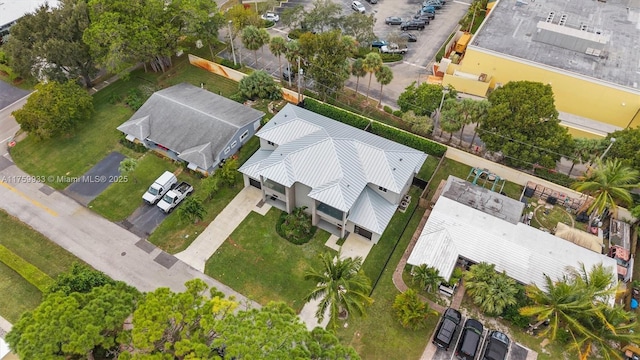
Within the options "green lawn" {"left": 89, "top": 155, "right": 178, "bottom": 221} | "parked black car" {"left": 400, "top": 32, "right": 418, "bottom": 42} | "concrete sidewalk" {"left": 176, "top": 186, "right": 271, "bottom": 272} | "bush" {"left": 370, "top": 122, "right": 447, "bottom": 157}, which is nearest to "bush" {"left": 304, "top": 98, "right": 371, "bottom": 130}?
"bush" {"left": 370, "top": 122, "right": 447, "bottom": 157}

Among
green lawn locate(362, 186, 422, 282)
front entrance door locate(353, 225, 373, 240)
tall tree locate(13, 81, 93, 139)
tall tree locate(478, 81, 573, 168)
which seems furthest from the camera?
tall tree locate(13, 81, 93, 139)

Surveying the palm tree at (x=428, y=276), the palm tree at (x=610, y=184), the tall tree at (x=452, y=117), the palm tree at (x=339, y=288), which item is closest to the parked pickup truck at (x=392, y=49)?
the tall tree at (x=452, y=117)

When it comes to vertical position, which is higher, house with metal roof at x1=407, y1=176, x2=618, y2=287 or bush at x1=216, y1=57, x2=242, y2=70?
bush at x1=216, y1=57, x2=242, y2=70

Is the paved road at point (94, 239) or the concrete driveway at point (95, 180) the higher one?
the concrete driveway at point (95, 180)

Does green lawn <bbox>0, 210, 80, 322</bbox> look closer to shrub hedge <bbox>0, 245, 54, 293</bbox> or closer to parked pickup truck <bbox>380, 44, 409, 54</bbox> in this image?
shrub hedge <bbox>0, 245, 54, 293</bbox>

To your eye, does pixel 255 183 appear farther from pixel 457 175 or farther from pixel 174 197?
pixel 457 175

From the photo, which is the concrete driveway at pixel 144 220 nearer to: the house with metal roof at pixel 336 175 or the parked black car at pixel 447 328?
the house with metal roof at pixel 336 175

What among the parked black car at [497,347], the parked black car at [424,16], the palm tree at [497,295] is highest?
the parked black car at [424,16]

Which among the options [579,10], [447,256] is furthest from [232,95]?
[579,10]
